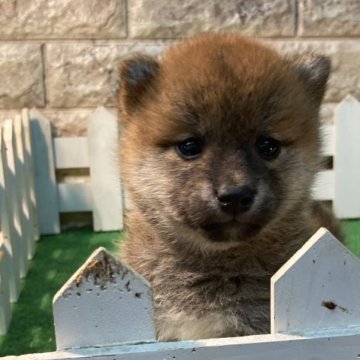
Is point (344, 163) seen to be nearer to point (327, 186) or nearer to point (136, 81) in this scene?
point (327, 186)

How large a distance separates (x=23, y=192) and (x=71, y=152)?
41cm

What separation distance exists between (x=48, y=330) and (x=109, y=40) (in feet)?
5.07

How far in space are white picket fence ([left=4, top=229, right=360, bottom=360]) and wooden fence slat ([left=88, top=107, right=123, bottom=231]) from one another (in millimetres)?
1855

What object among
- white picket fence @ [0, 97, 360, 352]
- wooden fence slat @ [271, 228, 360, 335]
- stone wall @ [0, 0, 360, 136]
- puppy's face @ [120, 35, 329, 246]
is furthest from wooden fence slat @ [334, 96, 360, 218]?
wooden fence slat @ [271, 228, 360, 335]

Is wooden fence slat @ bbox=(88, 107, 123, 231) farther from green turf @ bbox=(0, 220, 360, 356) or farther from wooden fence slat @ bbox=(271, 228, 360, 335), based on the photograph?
wooden fence slat @ bbox=(271, 228, 360, 335)

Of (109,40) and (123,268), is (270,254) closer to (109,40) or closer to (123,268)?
(123,268)

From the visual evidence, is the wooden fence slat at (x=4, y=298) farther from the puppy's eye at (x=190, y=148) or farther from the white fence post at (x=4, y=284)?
the puppy's eye at (x=190, y=148)

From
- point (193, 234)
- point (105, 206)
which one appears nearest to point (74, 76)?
point (105, 206)

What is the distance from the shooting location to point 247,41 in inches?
64.6

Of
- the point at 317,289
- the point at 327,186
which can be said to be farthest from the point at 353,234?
the point at 317,289

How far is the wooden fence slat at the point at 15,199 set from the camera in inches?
94.7

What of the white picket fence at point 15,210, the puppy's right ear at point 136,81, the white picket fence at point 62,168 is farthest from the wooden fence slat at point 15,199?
the puppy's right ear at point 136,81

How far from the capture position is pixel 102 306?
1.08 m

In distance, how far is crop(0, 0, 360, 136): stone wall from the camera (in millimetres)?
2926
